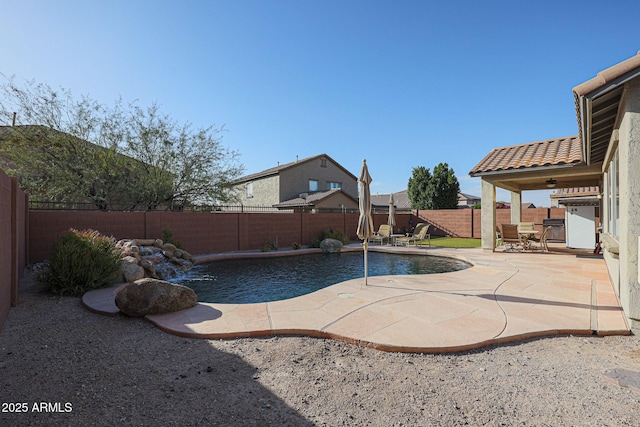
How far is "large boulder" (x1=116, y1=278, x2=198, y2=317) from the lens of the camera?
14.6ft

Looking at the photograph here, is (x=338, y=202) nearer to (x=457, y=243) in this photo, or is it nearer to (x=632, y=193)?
(x=457, y=243)

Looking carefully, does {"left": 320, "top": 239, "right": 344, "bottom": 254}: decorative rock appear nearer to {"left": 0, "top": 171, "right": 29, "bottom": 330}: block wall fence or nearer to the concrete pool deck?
the concrete pool deck

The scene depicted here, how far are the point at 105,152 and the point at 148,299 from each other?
998 centimetres

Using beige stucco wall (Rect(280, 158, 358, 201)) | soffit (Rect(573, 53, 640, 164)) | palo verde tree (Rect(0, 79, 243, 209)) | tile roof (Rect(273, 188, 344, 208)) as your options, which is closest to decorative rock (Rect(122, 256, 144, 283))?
palo verde tree (Rect(0, 79, 243, 209))

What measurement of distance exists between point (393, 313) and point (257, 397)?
96.0 inches

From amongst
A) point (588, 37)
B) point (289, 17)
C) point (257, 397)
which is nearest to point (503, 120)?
point (588, 37)

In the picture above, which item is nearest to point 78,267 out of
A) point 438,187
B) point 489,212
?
point 489,212

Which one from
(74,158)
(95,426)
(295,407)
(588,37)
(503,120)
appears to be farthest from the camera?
(503,120)

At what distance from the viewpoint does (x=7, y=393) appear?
248 centimetres

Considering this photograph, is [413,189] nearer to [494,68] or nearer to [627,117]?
[494,68]

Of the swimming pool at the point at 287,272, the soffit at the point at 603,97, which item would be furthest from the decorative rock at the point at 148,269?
the soffit at the point at 603,97

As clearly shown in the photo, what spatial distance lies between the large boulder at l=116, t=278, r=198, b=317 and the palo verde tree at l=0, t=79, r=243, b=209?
9.06 metres

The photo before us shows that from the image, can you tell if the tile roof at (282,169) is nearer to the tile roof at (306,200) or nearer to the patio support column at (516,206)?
the tile roof at (306,200)

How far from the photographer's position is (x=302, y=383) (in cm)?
271
